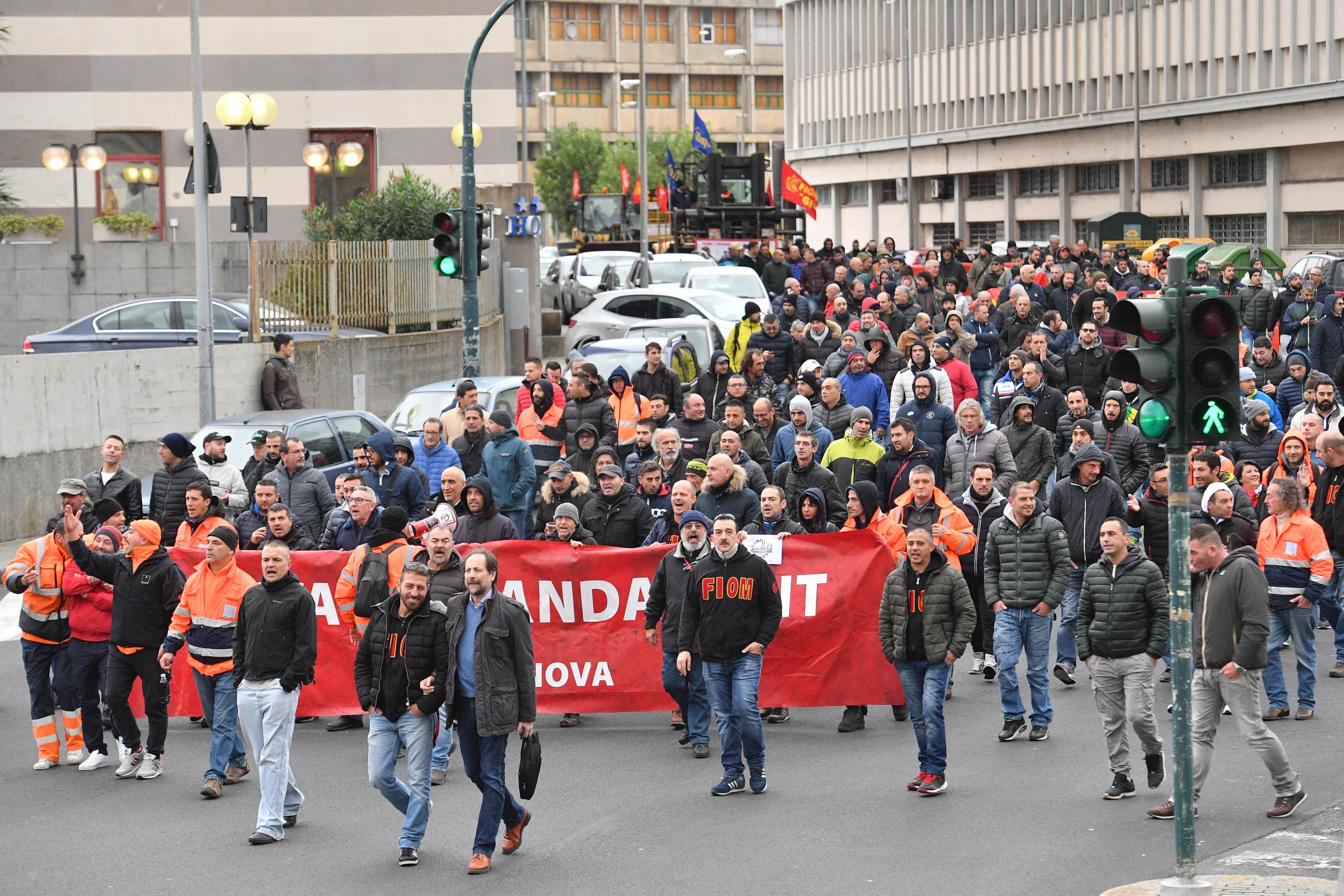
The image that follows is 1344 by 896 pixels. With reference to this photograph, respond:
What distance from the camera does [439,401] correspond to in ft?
68.1

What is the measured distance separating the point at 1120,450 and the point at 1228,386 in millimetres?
7473

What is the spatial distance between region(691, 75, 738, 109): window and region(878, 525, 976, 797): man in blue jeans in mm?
103132

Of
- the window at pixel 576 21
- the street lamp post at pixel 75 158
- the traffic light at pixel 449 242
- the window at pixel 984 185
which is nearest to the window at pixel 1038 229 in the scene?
the window at pixel 984 185

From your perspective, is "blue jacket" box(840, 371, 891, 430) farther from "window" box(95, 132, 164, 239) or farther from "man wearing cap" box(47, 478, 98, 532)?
"window" box(95, 132, 164, 239)

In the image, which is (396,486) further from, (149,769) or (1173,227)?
(1173,227)

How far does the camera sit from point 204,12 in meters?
43.8

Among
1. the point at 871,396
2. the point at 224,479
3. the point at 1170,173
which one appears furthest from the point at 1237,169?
the point at 224,479

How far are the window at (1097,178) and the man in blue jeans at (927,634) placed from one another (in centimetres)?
5590

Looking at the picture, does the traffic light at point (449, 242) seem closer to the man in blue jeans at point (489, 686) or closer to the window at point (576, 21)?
the man in blue jeans at point (489, 686)

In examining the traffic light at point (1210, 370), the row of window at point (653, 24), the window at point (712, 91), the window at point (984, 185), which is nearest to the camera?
the traffic light at point (1210, 370)

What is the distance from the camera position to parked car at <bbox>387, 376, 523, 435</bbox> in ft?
66.8

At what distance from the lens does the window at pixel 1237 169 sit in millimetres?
56031

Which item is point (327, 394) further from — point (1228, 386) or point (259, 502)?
point (1228, 386)

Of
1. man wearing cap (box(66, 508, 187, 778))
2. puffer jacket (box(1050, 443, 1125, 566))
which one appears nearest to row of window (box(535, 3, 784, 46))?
puffer jacket (box(1050, 443, 1125, 566))
